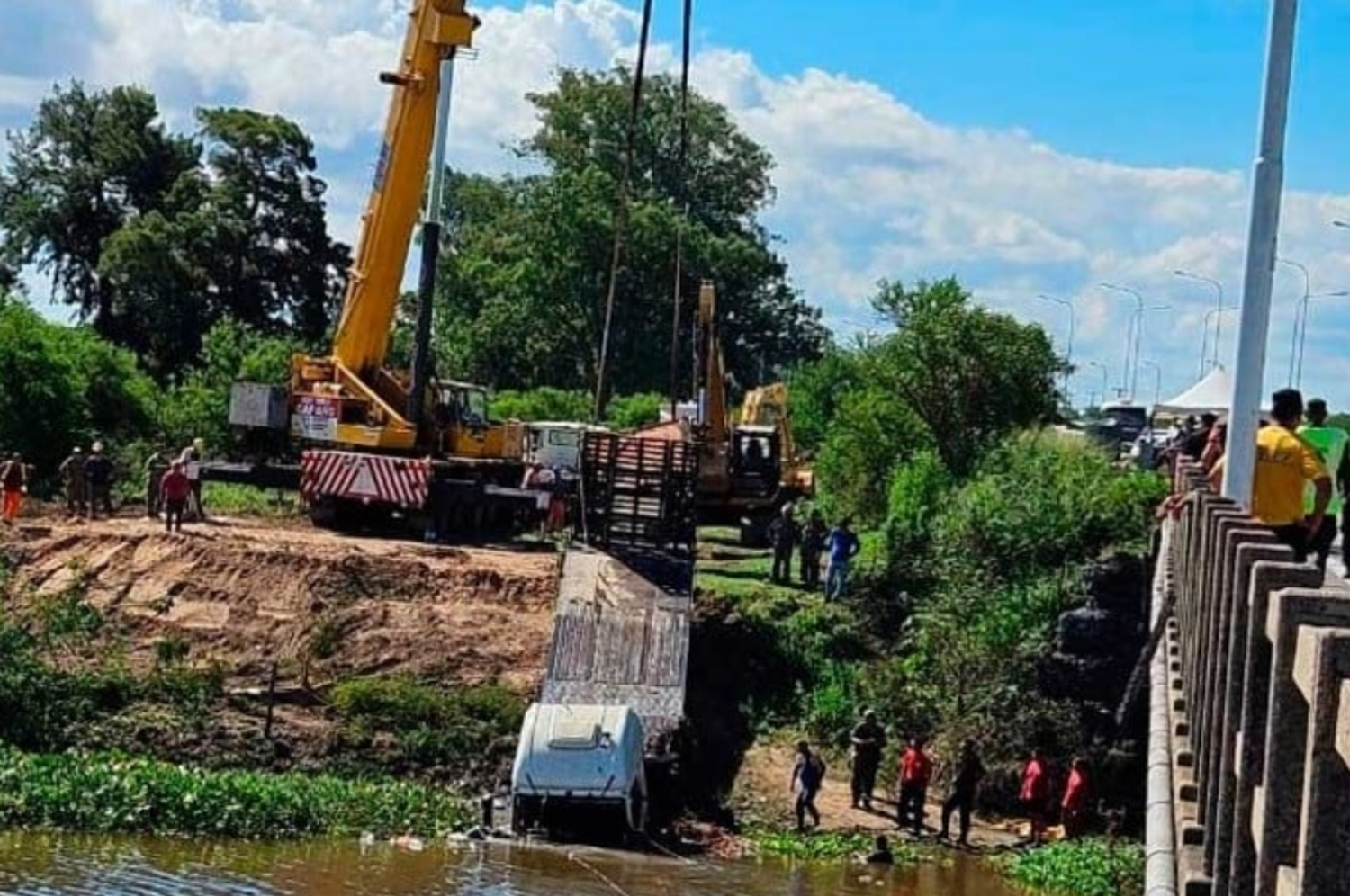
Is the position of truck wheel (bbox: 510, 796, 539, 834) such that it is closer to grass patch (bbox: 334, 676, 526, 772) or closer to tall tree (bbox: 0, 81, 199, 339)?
grass patch (bbox: 334, 676, 526, 772)

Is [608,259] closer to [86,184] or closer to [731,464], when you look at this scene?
[86,184]

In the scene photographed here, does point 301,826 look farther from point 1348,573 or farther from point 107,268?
point 107,268

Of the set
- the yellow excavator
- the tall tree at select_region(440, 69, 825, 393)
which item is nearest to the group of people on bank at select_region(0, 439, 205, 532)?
the yellow excavator

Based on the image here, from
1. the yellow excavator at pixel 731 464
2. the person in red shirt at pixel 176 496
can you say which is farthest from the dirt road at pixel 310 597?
the yellow excavator at pixel 731 464

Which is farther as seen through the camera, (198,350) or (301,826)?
(198,350)

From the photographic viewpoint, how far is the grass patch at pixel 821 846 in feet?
90.6

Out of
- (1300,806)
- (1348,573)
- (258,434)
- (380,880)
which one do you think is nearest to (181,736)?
(380,880)

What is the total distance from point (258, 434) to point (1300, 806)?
3768 centimetres

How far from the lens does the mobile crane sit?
38219mm

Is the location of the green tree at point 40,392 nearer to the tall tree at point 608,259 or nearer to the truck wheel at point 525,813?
the truck wheel at point 525,813

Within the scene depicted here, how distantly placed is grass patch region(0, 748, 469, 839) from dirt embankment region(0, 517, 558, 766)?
1.53m

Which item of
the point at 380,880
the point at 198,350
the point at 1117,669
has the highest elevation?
the point at 198,350

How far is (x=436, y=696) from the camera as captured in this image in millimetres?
31156

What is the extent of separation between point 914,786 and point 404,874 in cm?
719
